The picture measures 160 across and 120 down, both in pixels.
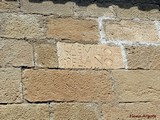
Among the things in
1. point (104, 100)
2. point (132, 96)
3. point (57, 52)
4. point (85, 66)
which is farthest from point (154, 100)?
point (57, 52)

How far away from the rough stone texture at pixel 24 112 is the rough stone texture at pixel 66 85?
6cm

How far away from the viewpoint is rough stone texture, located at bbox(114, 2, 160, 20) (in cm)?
348

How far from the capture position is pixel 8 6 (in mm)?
3197

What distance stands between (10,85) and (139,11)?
138cm

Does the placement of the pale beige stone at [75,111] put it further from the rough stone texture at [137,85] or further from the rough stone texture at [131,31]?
the rough stone texture at [131,31]

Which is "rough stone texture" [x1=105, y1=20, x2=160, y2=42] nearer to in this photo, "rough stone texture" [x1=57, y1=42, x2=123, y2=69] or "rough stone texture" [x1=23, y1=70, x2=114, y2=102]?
"rough stone texture" [x1=57, y1=42, x2=123, y2=69]

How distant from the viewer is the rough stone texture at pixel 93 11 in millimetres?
3369

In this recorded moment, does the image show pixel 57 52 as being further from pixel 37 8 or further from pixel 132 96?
pixel 132 96

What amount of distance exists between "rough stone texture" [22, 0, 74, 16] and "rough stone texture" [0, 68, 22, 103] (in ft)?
1.87

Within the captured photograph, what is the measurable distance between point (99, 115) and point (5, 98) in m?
0.73

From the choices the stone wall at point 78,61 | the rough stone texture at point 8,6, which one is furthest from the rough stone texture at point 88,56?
the rough stone texture at point 8,6

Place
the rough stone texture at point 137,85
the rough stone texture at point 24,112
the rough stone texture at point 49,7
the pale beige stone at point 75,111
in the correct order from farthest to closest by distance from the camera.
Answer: the rough stone texture at point 49,7
the rough stone texture at point 137,85
the pale beige stone at point 75,111
the rough stone texture at point 24,112

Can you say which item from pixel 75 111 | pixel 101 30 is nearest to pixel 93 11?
pixel 101 30

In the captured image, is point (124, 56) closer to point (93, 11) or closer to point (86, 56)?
point (86, 56)
